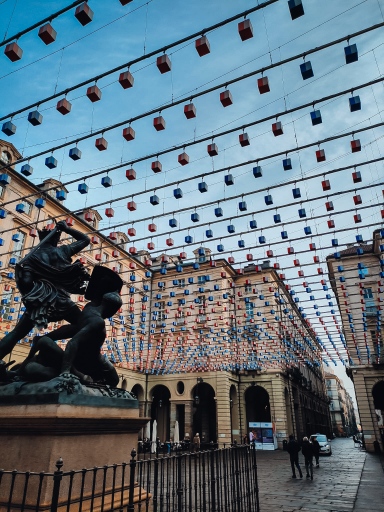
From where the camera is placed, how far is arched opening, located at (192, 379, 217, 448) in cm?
3331

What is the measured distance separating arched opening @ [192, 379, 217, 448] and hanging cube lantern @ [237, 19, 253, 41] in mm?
30887

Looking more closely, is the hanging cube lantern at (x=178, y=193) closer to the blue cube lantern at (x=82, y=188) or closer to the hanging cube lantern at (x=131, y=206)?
the hanging cube lantern at (x=131, y=206)

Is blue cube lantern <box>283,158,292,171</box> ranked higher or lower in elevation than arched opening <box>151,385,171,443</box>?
higher

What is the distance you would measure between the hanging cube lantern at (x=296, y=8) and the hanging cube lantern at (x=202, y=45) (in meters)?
1.51

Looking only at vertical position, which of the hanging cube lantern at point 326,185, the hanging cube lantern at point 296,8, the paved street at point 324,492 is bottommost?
the paved street at point 324,492

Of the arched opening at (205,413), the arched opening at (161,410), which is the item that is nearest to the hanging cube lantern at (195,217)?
the arched opening at (205,413)

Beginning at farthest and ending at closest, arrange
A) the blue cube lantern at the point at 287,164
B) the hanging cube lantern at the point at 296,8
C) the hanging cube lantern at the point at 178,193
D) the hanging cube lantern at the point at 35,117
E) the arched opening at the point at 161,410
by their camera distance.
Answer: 1. the arched opening at the point at 161,410
2. the hanging cube lantern at the point at 178,193
3. the blue cube lantern at the point at 287,164
4. the hanging cube lantern at the point at 35,117
5. the hanging cube lantern at the point at 296,8

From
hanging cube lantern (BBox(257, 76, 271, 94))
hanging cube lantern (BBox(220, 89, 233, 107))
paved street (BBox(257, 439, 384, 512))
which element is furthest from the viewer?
paved street (BBox(257, 439, 384, 512))

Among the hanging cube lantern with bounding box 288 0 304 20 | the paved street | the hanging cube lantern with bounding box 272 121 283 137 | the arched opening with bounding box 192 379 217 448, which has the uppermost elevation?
the hanging cube lantern with bounding box 272 121 283 137

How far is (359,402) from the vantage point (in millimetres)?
27125

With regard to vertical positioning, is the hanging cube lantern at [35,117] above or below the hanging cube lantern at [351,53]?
above

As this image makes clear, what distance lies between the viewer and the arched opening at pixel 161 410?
1356 inches

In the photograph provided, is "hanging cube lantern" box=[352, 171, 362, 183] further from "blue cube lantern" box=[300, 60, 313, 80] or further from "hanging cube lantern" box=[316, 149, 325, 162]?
"blue cube lantern" box=[300, 60, 313, 80]

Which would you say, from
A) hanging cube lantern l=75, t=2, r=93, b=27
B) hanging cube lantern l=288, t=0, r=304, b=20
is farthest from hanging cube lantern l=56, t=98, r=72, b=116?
hanging cube lantern l=288, t=0, r=304, b=20
